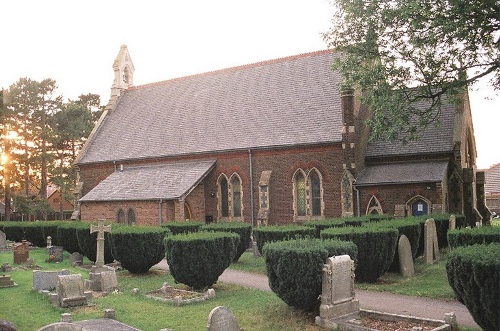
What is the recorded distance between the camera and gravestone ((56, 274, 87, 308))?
1348 cm

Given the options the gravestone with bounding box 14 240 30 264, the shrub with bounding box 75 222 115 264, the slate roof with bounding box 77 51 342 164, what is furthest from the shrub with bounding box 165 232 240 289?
the slate roof with bounding box 77 51 342 164

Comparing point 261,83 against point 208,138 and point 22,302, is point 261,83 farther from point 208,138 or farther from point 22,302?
point 22,302

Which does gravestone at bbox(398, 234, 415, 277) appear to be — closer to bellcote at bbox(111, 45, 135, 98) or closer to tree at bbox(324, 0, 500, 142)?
tree at bbox(324, 0, 500, 142)

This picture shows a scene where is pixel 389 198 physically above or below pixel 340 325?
above

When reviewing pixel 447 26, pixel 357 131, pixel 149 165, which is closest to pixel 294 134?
pixel 357 131

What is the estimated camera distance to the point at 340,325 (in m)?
10.5

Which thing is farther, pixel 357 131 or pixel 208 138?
pixel 208 138

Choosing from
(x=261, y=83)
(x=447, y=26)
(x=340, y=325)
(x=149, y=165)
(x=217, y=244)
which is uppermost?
(x=261, y=83)

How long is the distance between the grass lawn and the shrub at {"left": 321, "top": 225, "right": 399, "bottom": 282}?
10.1ft

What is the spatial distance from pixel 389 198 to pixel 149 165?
17592 mm

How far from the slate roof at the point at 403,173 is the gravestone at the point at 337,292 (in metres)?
14.9

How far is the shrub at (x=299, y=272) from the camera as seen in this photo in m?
11.2

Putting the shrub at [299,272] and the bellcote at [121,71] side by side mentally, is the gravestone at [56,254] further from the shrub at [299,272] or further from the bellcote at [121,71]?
the bellcote at [121,71]

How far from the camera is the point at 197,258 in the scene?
49.3ft
